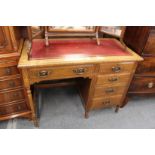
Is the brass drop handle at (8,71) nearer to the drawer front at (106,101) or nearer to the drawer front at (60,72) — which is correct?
the drawer front at (60,72)

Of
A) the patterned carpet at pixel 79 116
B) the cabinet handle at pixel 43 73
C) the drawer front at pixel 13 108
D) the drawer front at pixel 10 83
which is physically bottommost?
the patterned carpet at pixel 79 116

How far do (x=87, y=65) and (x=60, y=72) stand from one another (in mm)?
253

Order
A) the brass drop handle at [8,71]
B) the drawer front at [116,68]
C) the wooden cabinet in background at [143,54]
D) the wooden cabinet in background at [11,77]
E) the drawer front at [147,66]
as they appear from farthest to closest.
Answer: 1. the drawer front at [147,66]
2. the wooden cabinet in background at [143,54]
3. the drawer front at [116,68]
4. the brass drop handle at [8,71]
5. the wooden cabinet in background at [11,77]

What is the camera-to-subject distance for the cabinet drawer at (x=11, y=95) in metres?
1.39

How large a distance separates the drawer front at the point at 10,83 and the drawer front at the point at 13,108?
249 millimetres

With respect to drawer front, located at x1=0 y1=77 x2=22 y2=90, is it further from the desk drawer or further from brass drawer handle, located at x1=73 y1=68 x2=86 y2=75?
the desk drawer

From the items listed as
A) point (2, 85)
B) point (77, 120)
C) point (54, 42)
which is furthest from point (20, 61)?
point (77, 120)

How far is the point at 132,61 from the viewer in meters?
1.39

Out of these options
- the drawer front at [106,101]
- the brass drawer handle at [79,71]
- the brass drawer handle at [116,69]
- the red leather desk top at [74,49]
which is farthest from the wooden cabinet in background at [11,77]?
the brass drawer handle at [116,69]

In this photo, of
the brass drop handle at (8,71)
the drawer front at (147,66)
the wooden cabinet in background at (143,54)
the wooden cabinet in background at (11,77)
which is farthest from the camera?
the drawer front at (147,66)

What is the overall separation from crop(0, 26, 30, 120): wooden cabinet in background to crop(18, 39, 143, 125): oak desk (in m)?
0.08

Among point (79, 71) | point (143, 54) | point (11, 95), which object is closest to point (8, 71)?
point (11, 95)
